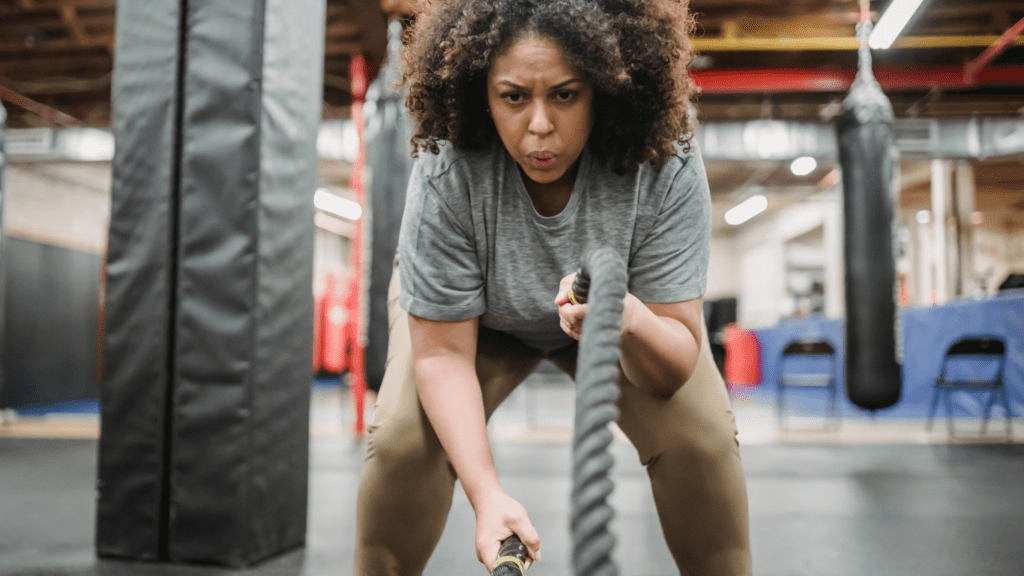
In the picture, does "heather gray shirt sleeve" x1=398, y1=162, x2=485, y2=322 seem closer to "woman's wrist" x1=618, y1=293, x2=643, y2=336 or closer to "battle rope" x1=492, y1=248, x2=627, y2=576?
"woman's wrist" x1=618, y1=293, x2=643, y2=336

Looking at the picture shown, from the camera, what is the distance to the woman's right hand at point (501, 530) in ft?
2.47

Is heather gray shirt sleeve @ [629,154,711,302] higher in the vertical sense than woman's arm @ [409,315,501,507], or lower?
higher

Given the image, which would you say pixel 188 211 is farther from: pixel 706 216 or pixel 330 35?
pixel 330 35

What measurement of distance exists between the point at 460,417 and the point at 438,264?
24 centimetres

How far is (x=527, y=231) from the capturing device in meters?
0.98

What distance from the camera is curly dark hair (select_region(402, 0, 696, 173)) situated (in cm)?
83

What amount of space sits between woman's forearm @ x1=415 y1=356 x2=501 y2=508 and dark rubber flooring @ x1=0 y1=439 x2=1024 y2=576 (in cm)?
93

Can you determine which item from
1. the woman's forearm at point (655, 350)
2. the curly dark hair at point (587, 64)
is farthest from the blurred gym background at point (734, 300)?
the woman's forearm at point (655, 350)

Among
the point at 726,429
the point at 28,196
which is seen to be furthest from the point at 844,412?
the point at 28,196

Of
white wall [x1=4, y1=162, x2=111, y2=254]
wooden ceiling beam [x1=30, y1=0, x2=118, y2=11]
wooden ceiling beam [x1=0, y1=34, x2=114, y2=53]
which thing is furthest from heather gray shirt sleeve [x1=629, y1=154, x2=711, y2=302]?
white wall [x1=4, y1=162, x2=111, y2=254]

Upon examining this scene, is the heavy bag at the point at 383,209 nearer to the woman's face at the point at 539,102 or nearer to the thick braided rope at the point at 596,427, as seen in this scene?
the woman's face at the point at 539,102

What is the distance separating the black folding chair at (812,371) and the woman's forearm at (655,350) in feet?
13.6

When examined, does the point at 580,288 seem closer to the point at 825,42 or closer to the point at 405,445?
the point at 405,445

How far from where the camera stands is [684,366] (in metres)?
0.94
